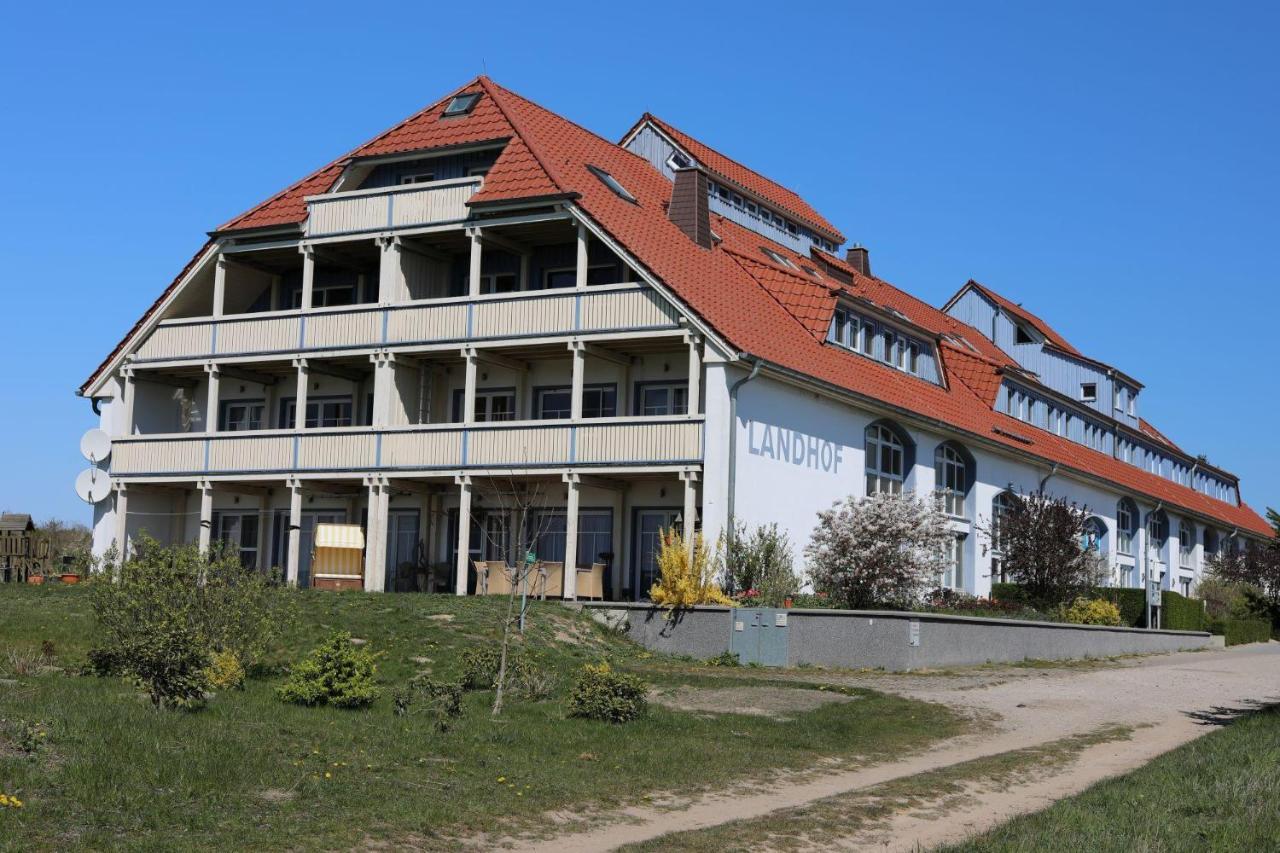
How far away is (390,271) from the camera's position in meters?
36.4

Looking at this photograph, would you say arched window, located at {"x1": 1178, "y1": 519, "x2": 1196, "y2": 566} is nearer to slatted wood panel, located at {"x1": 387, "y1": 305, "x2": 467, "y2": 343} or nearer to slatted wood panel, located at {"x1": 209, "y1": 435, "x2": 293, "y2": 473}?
slatted wood panel, located at {"x1": 387, "y1": 305, "x2": 467, "y2": 343}

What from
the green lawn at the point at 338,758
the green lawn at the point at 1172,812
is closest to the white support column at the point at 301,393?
the green lawn at the point at 338,758

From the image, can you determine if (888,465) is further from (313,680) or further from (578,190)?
(313,680)

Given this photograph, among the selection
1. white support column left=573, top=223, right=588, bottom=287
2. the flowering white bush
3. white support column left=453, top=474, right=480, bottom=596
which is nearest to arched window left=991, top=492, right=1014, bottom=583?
the flowering white bush

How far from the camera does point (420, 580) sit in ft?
121

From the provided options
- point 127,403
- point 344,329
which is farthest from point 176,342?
point 344,329

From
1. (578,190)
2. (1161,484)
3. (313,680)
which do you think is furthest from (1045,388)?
(313,680)

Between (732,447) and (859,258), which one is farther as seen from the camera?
(859,258)

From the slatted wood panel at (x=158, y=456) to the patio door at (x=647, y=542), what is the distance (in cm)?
1134

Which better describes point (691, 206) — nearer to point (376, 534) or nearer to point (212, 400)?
point (376, 534)

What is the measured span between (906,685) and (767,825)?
464 inches

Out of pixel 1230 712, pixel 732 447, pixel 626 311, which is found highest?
pixel 626 311

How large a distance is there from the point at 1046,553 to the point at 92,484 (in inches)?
960

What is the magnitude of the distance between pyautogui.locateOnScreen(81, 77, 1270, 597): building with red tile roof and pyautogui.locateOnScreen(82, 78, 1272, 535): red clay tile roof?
0.10 meters
